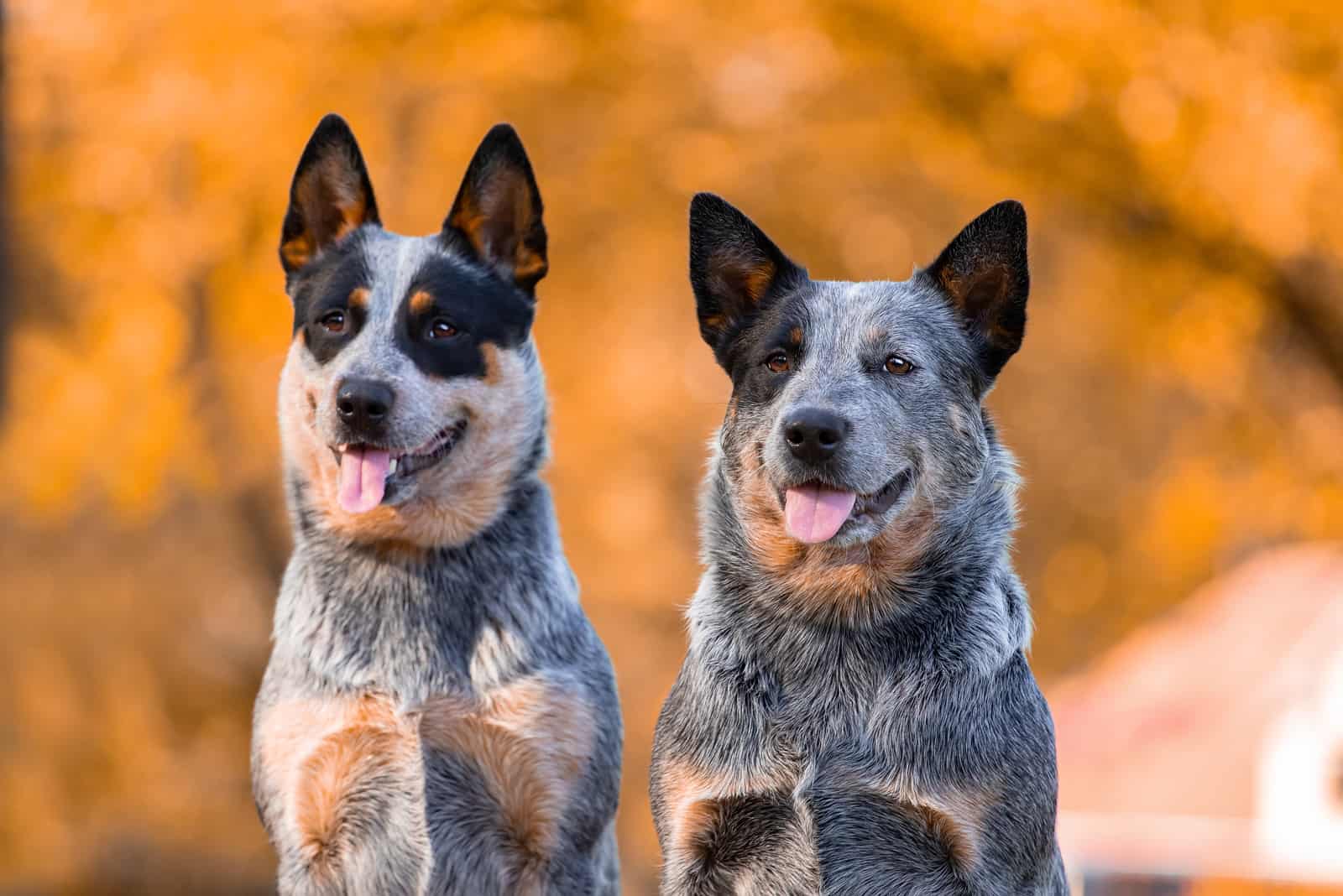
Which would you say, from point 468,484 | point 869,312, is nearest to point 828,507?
point 869,312

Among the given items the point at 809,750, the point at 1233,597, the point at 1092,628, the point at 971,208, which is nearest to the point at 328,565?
the point at 809,750

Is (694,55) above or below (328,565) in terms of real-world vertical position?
above

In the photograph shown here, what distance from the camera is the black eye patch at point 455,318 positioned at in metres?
4.36

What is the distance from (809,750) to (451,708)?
3.37 ft

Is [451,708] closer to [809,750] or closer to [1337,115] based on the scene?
[809,750]

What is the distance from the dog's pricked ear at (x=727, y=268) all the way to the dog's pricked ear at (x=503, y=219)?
2.42ft

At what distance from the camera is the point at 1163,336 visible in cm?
975

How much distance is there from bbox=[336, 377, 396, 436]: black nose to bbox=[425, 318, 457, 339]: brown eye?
284 millimetres

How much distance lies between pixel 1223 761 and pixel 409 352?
6774mm

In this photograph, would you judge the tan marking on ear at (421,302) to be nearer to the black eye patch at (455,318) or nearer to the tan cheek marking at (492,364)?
the black eye patch at (455,318)

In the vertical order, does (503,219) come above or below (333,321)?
above

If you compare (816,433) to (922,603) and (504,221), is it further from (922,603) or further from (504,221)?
(504,221)

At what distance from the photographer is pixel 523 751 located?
13.6 feet

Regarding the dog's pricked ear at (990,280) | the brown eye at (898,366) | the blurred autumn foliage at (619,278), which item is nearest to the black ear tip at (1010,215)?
the dog's pricked ear at (990,280)
